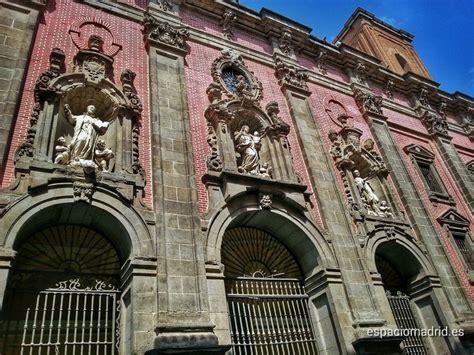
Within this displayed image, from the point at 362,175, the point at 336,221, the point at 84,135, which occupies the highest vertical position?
the point at 362,175

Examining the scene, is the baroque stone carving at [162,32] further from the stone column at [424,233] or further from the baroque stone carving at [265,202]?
the stone column at [424,233]

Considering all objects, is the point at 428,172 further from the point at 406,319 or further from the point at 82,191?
the point at 82,191

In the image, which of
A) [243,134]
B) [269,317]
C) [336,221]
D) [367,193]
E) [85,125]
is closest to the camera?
[85,125]

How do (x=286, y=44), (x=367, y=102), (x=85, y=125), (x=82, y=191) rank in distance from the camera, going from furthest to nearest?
(x=367, y=102), (x=286, y=44), (x=85, y=125), (x=82, y=191)

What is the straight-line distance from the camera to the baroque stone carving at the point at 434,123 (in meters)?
16.3

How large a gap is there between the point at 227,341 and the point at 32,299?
134 inches

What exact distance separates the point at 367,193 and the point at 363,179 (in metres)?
0.53

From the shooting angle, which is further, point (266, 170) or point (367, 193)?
point (367, 193)

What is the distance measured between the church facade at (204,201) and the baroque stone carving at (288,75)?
3.1 inches

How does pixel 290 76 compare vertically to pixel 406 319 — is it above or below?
above

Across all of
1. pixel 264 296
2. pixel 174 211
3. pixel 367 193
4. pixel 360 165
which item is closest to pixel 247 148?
pixel 174 211

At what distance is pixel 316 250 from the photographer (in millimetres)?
9070

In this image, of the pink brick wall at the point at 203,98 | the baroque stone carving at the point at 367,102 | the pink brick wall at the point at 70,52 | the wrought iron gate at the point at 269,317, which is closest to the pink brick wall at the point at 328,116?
the baroque stone carving at the point at 367,102

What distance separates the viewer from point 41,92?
24.7 ft
